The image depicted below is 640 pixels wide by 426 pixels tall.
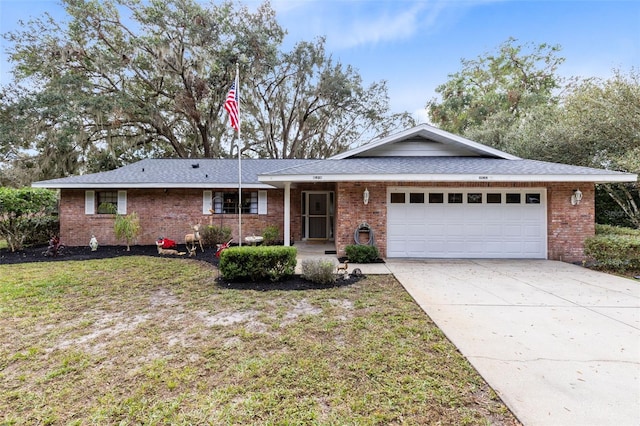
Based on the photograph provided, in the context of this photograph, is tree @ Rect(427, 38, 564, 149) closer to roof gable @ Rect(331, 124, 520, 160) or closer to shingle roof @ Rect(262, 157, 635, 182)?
roof gable @ Rect(331, 124, 520, 160)

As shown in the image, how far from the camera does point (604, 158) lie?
1193 cm

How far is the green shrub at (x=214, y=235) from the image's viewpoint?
10.8 metres

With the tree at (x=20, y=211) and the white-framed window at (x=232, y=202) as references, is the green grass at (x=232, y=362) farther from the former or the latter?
the tree at (x=20, y=211)

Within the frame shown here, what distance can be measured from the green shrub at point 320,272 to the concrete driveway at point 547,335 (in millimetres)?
1571

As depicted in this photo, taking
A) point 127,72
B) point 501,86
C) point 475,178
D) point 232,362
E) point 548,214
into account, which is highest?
point 501,86

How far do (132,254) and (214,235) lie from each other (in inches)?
106

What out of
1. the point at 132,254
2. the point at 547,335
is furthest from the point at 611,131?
the point at 132,254

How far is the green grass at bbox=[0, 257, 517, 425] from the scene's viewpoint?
2324mm

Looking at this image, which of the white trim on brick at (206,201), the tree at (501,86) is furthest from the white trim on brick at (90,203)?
the tree at (501,86)

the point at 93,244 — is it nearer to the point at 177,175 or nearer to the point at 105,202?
the point at 105,202

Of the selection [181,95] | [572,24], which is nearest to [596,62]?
[572,24]

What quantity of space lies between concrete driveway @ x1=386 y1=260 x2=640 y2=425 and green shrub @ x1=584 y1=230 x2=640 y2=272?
0.73m

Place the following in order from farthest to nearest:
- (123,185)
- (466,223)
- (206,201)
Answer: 1. (206,201)
2. (123,185)
3. (466,223)

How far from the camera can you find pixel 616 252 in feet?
23.2
